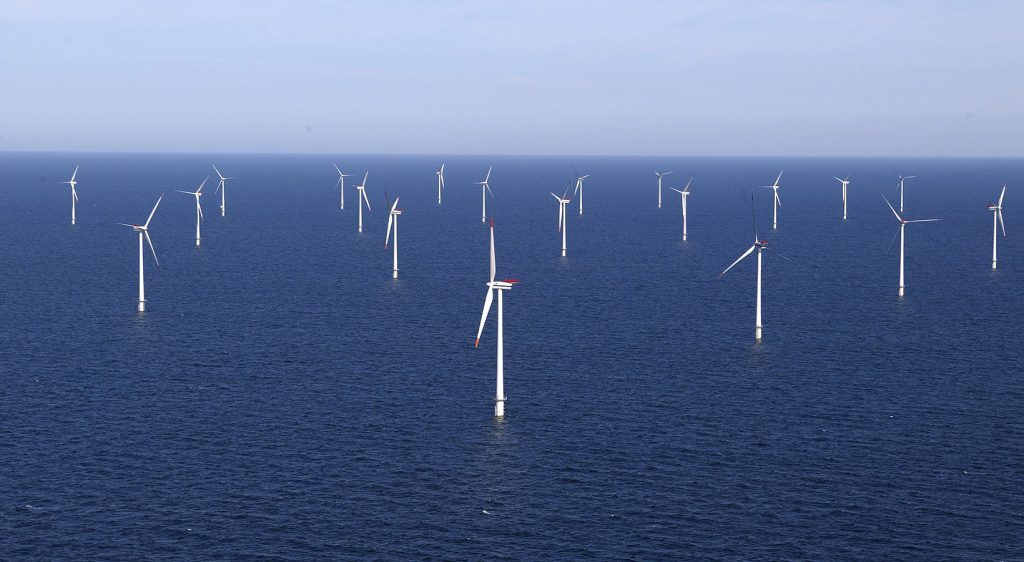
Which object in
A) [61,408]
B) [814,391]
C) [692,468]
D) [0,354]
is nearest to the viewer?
[692,468]

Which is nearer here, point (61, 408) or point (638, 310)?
point (61, 408)

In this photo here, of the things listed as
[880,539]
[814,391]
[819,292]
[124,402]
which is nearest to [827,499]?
[880,539]

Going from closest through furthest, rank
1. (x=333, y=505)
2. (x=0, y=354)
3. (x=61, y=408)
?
(x=333, y=505), (x=61, y=408), (x=0, y=354)

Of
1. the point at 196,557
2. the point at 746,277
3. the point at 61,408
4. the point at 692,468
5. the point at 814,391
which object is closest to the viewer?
the point at 196,557

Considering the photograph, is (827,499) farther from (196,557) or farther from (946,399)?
(196,557)

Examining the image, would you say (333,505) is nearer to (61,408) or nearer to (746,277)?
(61,408)

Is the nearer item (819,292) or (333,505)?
(333,505)

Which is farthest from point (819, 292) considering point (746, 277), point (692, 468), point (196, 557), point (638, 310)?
point (196, 557)

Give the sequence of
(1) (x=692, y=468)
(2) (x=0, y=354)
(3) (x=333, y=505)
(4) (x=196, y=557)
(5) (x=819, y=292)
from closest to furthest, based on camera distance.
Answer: (4) (x=196, y=557), (3) (x=333, y=505), (1) (x=692, y=468), (2) (x=0, y=354), (5) (x=819, y=292)
